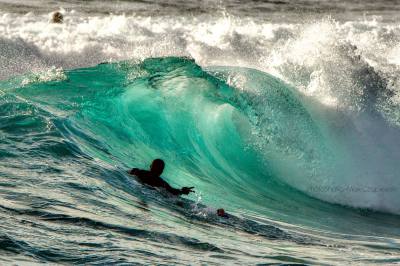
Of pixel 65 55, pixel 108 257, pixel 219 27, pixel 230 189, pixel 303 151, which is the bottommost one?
pixel 108 257

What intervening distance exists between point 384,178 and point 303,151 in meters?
1.46

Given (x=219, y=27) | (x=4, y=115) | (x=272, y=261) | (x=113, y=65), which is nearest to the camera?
(x=272, y=261)

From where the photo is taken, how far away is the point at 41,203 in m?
8.98

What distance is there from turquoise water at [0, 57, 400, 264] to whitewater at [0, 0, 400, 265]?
27 millimetres

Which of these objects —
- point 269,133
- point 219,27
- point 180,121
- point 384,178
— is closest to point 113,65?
point 180,121

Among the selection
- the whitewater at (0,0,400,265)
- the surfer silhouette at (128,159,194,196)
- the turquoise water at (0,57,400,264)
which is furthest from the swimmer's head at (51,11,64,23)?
the surfer silhouette at (128,159,194,196)

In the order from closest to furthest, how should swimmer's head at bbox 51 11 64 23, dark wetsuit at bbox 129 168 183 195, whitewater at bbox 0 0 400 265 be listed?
1. whitewater at bbox 0 0 400 265
2. dark wetsuit at bbox 129 168 183 195
3. swimmer's head at bbox 51 11 64 23

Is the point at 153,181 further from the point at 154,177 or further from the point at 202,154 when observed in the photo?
the point at 202,154

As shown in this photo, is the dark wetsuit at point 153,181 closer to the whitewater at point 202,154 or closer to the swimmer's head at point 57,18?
the whitewater at point 202,154

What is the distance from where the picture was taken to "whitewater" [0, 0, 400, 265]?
8703mm

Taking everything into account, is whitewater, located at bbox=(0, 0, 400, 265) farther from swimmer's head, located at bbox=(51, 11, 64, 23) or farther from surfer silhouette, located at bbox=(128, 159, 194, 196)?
swimmer's head, located at bbox=(51, 11, 64, 23)

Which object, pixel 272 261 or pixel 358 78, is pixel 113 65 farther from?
pixel 272 261

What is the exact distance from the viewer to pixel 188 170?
14047 mm

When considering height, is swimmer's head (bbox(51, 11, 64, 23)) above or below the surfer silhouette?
above
